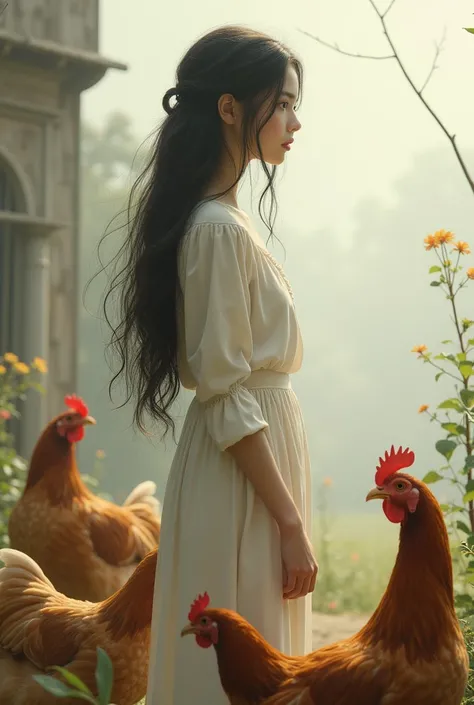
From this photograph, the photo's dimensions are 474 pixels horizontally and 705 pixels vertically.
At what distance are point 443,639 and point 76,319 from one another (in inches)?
191

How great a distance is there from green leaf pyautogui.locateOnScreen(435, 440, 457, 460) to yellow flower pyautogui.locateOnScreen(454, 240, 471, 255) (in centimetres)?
62

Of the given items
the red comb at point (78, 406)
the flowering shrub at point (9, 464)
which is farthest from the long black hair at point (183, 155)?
the flowering shrub at point (9, 464)

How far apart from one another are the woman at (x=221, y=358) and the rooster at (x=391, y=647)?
0.33 ft

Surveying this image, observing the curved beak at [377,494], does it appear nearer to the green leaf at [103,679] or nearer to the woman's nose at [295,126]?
the green leaf at [103,679]

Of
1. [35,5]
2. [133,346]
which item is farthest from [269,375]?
[35,5]

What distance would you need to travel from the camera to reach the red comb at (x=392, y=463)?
1694mm

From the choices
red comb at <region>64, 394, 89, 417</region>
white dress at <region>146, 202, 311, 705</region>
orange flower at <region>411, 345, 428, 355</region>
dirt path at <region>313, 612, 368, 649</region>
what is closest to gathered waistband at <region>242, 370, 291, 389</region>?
white dress at <region>146, 202, 311, 705</region>

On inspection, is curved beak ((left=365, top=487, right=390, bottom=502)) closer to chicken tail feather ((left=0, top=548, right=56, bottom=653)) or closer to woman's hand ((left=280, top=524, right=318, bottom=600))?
woman's hand ((left=280, top=524, right=318, bottom=600))

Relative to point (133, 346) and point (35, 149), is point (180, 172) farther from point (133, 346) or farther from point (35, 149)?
point (35, 149)

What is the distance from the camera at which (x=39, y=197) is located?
586cm

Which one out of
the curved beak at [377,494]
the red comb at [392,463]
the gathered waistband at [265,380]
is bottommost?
the curved beak at [377,494]

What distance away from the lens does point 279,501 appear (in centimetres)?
169

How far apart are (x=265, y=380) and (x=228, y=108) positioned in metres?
0.59

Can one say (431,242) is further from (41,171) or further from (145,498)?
(41,171)
